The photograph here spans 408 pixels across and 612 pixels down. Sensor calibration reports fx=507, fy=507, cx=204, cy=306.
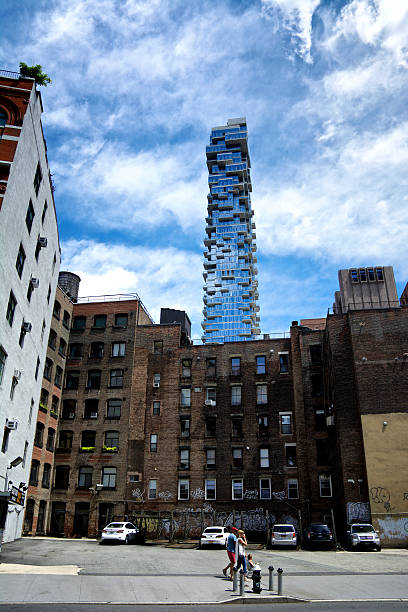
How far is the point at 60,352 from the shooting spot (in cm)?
5059

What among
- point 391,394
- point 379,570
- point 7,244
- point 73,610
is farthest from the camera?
point 391,394

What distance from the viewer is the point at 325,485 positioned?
4356 centimetres

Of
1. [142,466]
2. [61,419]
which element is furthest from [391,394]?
[61,419]

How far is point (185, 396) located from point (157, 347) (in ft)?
19.4

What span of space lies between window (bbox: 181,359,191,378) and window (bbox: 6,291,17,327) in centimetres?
2337

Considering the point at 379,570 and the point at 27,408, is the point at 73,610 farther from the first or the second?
the point at 27,408

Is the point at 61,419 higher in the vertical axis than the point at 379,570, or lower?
higher

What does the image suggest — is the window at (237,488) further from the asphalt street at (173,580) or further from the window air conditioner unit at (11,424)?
the window air conditioner unit at (11,424)

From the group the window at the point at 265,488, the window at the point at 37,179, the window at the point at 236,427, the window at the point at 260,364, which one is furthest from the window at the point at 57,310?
the window at the point at 265,488

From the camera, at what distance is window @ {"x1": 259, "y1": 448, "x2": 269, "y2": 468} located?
45956 millimetres

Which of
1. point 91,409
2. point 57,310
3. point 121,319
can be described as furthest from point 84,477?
point 57,310

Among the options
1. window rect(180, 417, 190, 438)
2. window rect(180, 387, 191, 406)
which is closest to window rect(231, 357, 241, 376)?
window rect(180, 387, 191, 406)

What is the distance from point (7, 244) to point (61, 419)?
2602cm

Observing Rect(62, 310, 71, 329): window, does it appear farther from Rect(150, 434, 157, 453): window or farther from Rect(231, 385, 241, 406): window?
Rect(231, 385, 241, 406): window
